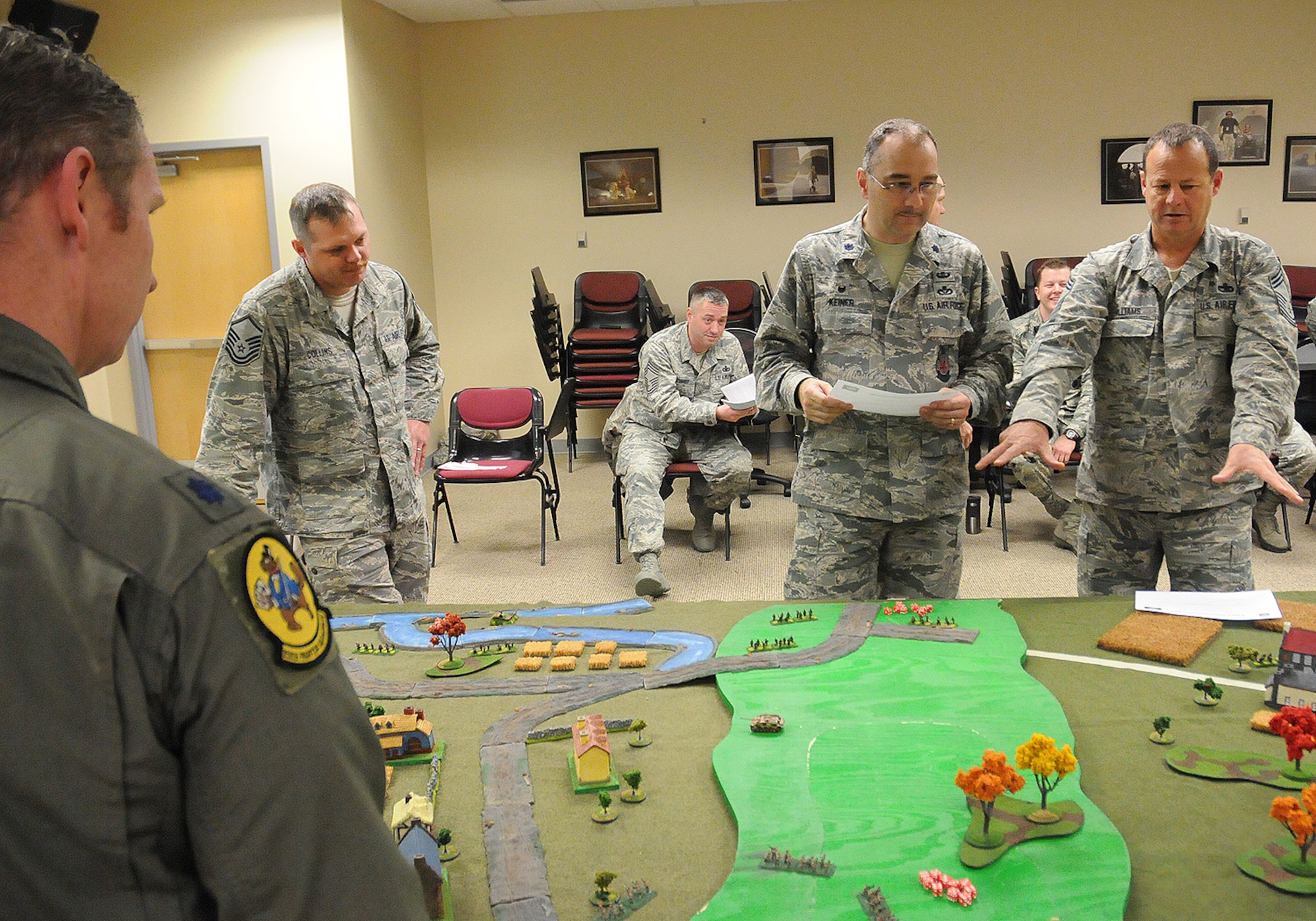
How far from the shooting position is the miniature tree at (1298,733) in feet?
4.75

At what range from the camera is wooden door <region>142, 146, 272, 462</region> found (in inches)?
252

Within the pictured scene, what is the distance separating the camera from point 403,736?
171 centimetres

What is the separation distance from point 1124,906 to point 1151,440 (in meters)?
1.50

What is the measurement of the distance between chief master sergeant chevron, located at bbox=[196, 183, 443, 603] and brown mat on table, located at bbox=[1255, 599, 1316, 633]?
2.18 metres

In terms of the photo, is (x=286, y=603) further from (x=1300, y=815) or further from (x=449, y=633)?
(x=449, y=633)

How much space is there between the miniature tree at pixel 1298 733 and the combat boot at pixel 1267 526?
13.7 feet

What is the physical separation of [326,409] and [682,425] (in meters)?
2.96

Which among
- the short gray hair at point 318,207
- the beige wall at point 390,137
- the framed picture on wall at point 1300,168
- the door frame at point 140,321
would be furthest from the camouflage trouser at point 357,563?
the framed picture on wall at point 1300,168

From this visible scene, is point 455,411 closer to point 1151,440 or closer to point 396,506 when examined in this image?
point 396,506

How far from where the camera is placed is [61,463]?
2.09 feet

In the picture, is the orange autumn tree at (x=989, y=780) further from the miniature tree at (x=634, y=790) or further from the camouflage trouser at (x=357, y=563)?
the camouflage trouser at (x=357, y=563)

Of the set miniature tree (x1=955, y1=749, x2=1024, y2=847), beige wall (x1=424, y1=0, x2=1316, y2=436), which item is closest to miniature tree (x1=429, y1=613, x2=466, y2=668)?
miniature tree (x1=955, y1=749, x2=1024, y2=847)

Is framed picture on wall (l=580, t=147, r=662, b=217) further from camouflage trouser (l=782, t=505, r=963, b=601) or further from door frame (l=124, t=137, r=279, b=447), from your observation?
camouflage trouser (l=782, t=505, r=963, b=601)

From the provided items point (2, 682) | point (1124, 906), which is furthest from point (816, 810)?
point (2, 682)
